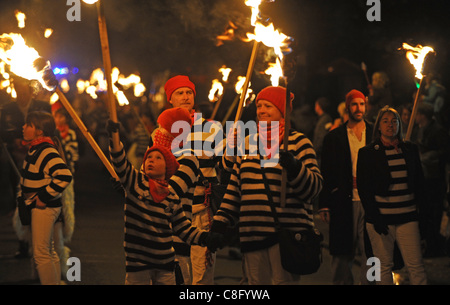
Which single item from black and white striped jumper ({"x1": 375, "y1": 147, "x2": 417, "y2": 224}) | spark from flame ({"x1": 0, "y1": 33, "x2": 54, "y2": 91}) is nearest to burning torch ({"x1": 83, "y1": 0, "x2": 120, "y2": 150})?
spark from flame ({"x1": 0, "y1": 33, "x2": 54, "y2": 91})

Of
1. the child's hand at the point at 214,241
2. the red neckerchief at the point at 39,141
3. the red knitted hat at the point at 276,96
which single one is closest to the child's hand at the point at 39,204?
the red neckerchief at the point at 39,141

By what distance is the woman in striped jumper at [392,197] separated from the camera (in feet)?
23.3

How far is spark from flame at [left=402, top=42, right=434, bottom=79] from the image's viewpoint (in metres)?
7.95

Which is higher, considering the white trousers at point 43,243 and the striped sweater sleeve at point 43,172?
the striped sweater sleeve at point 43,172

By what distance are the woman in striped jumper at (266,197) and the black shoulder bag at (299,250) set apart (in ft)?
0.33

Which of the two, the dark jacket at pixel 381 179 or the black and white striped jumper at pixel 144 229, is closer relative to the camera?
the black and white striped jumper at pixel 144 229

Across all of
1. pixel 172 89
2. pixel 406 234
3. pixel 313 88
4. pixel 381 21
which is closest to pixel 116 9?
pixel 381 21

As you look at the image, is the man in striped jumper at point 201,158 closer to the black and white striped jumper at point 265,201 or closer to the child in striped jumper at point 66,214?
the black and white striped jumper at point 265,201

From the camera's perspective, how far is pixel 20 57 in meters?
6.21

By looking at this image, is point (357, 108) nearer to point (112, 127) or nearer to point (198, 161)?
point (198, 161)

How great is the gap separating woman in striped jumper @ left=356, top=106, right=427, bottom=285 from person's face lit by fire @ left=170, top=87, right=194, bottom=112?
167 cm

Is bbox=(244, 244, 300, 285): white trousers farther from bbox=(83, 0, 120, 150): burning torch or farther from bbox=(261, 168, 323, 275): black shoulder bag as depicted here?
bbox=(83, 0, 120, 150): burning torch

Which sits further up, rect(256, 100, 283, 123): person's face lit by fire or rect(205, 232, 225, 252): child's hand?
rect(256, 100, 283, 123): person's face lit by fire

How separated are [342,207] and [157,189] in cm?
233
